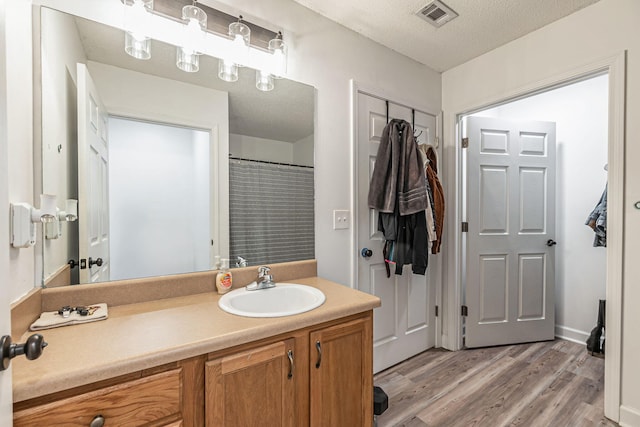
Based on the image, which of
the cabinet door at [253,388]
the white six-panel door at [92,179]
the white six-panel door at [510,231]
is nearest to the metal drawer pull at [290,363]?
the cabinet door at [253,388]

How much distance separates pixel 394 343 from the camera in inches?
86.0

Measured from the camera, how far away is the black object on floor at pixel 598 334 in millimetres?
2326

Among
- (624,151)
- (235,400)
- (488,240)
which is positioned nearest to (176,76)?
(235,400)

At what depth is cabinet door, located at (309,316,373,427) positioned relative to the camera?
1.13 meters

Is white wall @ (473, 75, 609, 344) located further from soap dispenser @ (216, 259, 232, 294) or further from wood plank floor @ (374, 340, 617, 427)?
soap dispenser @ (216, 259, 232, 294)

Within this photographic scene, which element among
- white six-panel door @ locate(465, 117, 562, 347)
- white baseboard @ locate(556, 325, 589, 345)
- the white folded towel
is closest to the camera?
the white folded towel

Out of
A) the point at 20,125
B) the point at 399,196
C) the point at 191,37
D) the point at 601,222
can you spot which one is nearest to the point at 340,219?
the point at 399,196

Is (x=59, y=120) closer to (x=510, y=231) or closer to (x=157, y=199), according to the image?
(x=157, y=199)

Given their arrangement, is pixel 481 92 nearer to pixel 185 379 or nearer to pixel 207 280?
pixel 207 280

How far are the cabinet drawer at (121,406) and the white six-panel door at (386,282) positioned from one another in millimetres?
1353

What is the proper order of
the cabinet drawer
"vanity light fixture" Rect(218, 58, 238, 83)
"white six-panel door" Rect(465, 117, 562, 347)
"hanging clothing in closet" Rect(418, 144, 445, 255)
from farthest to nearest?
"white six-panel door" Rect(465, 117, 562, 347), "hanging clothing in closet" Rect(418, 144, 445, 255), "vanity light fixture" Rect(218, 58, 238, 83), the cabinet drawer

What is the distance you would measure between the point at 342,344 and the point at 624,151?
186cm

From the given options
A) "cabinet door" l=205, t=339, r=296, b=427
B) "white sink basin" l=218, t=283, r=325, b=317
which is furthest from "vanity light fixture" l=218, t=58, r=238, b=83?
"cabinet door" l=205, t=339, r=296, b=427

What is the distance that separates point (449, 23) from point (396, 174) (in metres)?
1.04
